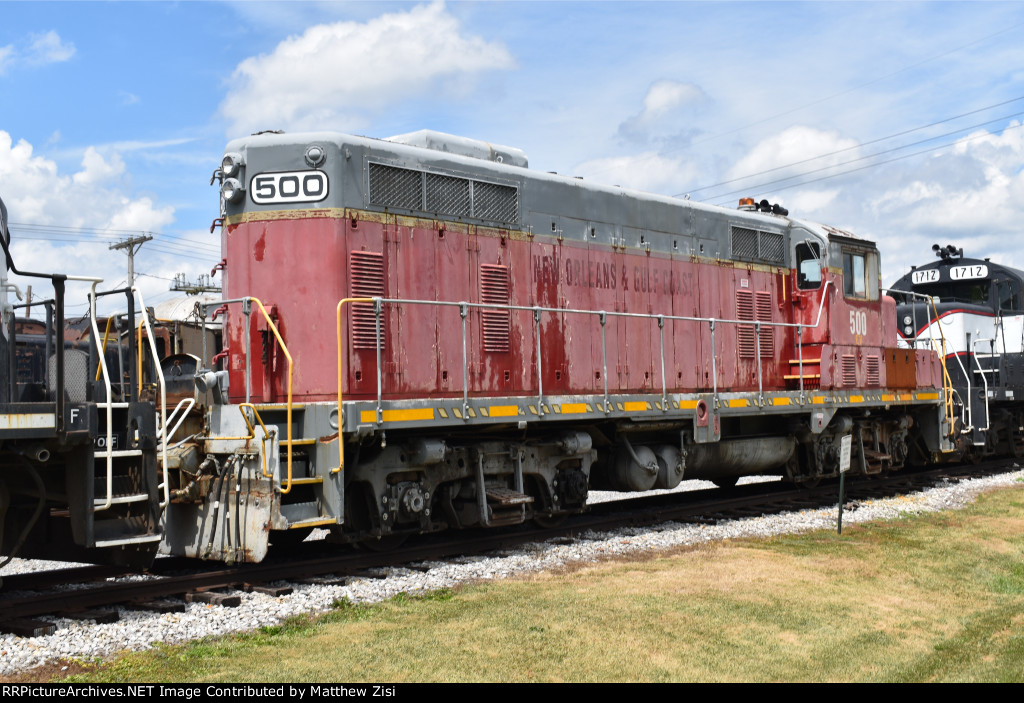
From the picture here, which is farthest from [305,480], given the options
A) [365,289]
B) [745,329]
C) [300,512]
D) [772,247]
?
[772,247]

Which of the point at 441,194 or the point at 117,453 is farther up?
the point at 441,194

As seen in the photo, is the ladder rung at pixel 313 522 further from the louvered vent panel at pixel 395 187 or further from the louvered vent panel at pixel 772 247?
the louvered vent panel at pixel 772 247

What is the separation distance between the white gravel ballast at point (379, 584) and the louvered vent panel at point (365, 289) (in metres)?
2.21

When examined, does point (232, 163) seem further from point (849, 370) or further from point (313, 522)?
point (849, 370)

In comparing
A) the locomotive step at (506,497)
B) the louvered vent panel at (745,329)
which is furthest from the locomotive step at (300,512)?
the louvered vent panel at (745,329)

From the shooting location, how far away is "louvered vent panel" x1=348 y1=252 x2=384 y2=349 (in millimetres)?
8828

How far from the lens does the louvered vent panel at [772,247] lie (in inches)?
527

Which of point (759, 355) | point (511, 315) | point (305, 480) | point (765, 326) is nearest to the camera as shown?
point (305, 480)

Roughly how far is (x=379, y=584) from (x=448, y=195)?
161 inches

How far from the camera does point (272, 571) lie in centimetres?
797

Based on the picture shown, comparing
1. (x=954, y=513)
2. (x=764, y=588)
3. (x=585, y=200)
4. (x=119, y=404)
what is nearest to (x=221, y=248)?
(x=119, y=404)

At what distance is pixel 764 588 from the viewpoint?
24.6 feet

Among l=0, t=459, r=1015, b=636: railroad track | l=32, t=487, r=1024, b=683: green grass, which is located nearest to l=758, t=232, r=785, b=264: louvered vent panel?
l=0, t=459, r=1015, b=636: railroad track
